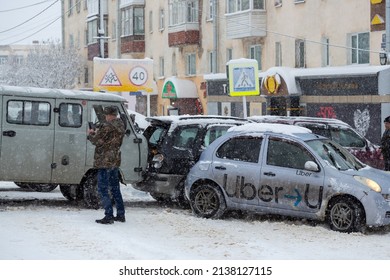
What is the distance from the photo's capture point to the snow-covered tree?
226 ft

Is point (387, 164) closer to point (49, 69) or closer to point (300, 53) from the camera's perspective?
point (300, 53)

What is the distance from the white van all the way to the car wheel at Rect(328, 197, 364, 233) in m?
3.95

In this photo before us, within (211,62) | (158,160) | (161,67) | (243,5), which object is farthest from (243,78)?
(161,67)

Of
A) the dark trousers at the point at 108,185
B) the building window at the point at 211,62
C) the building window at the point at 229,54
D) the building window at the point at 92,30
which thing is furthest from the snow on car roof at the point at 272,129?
the building window at the point at 92,30

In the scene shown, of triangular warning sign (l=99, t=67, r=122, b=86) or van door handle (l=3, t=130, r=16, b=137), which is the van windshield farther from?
triangular warning sign (l=99, t=67, r=122, b=86)

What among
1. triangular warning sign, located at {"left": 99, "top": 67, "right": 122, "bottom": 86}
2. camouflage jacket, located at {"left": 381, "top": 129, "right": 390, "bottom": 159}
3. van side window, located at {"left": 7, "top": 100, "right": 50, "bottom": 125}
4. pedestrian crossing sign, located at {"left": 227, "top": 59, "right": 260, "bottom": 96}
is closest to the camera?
van side window, located at {"left": 7, "top": 100, "right": 50, "bottom": 125}

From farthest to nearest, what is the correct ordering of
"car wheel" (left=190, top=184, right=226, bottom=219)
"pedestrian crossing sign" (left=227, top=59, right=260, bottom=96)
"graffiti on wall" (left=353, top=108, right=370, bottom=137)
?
"graffiti on wall" (left=353, top=108, right=370, bottom=137)
"pedestrian crossing sign" (left=227, top=59, right=260, bottom=96)
"car wheel" (left=190, top=184, right=226, bottom=219)

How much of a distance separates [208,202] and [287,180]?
4.82ft

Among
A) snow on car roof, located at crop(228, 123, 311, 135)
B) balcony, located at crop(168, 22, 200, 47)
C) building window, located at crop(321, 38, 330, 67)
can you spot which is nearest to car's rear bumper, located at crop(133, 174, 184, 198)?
snow on car roof, located at crop(228, 123, 311, 135)

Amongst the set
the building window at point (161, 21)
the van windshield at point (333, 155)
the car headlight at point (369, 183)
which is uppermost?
the building window at point (161, 21)

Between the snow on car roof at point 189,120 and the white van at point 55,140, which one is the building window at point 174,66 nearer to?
the snow on car roof at point 189,120

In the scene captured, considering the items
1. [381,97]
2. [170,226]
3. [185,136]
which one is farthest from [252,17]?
[170,226]

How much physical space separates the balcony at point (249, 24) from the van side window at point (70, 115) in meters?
25.7

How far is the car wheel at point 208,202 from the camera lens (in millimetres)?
14609
